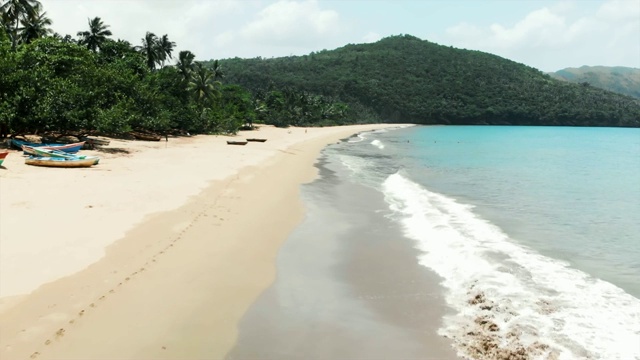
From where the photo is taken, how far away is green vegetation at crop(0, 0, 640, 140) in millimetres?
27922

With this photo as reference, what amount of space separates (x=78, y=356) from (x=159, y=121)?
36.0 m

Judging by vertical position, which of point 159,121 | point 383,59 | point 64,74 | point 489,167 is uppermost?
point 383,59

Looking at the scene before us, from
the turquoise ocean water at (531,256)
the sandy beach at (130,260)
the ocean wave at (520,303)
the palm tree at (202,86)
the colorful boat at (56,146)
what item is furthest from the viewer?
the palm tree at (202,86)

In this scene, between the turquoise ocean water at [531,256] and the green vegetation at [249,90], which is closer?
the turquoise ocean water at [531,256]

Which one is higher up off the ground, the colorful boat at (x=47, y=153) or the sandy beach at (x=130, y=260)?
the colorful boat at (x=47, y=153)

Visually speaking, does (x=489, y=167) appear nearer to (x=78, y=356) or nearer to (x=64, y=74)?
(x=64, y=74)

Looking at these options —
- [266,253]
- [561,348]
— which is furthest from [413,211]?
[561,348]

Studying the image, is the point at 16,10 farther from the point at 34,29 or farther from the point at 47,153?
the point at 47,153

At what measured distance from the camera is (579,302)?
891 cm

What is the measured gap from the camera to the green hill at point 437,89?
5846 inches

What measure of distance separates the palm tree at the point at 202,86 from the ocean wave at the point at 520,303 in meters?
49.5

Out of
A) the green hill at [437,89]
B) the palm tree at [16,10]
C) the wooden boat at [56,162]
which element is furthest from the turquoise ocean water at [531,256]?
the green hill at [437,89]

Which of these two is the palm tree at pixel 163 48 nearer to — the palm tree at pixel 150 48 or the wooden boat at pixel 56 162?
the palm tree at pixel 150 48

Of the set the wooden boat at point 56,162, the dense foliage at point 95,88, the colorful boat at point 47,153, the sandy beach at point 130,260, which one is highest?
the dense foliage at point 95,88
